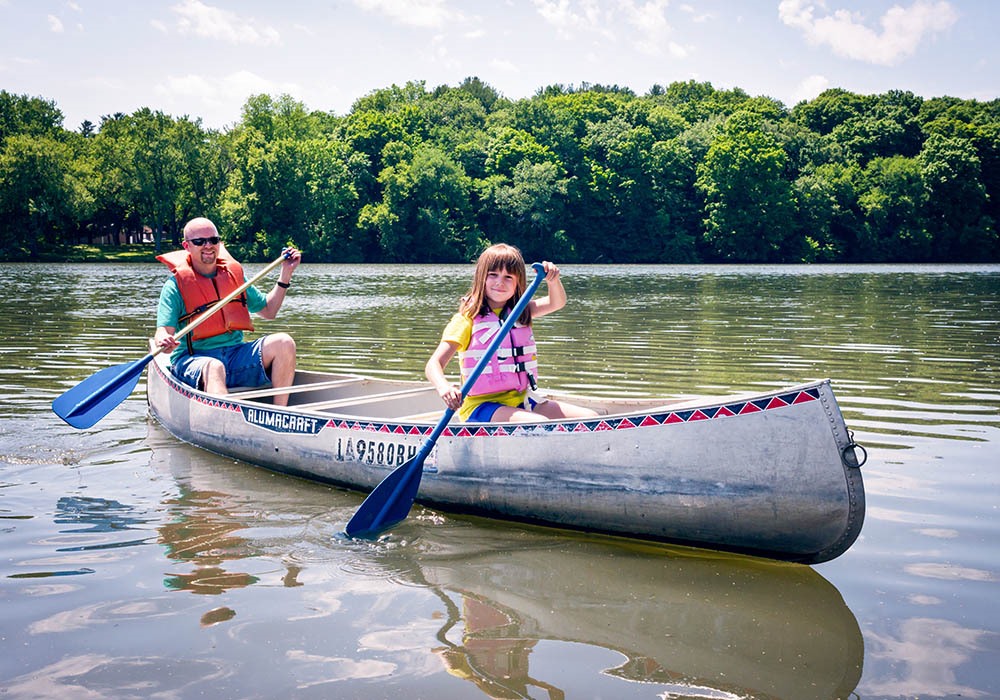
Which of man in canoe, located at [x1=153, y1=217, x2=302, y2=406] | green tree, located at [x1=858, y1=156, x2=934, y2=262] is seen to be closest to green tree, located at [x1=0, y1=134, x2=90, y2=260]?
green tree, located at [x1=858, y1=156, x2=934, y2=262]

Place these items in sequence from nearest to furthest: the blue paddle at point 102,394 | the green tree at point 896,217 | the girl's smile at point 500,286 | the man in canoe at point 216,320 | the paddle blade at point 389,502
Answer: the paddle blade at point 389,502 → the girl's smile at point 500,286 → the blue paddle at point 102,394 → the man in canoe at point 216,320 → the green tree at point 896,217

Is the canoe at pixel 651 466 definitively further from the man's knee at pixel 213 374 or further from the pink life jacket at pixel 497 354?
the man's knee at pixel 213 374

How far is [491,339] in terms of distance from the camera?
4938 mm

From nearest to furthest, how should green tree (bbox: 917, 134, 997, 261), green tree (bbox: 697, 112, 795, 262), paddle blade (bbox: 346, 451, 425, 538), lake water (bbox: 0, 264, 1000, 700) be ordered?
lake water (bbox: 0, 264, 1000, 700)
paddle blade (bbox: 346, 451, 425, 538)
green tree (bbox: 917, 134, 997, 261)
green tree (bbox: 697, 112, 795, 262)

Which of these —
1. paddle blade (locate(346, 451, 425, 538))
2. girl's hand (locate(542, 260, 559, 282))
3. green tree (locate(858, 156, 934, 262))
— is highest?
green tree (locate(858, 156, 934, 262))

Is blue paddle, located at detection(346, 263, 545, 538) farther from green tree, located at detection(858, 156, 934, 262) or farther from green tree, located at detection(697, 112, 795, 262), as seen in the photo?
green tree, located at detection(858, 156, 934, 262)

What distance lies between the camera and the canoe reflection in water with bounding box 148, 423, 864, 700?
310cm

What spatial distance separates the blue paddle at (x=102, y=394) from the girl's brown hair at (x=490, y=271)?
2.00 metres

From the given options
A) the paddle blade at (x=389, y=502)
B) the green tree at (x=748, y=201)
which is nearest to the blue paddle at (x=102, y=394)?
the paddle blade at (x=389, y=502)

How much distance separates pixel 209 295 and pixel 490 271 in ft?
8.30

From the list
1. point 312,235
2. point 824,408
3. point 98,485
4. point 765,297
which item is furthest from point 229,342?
point 312,235

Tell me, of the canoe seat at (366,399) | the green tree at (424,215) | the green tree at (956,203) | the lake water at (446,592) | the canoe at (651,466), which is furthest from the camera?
the green tree at (956,203)

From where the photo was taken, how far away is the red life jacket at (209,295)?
6484 mm

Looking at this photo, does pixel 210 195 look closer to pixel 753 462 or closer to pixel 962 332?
pixel 962 332
